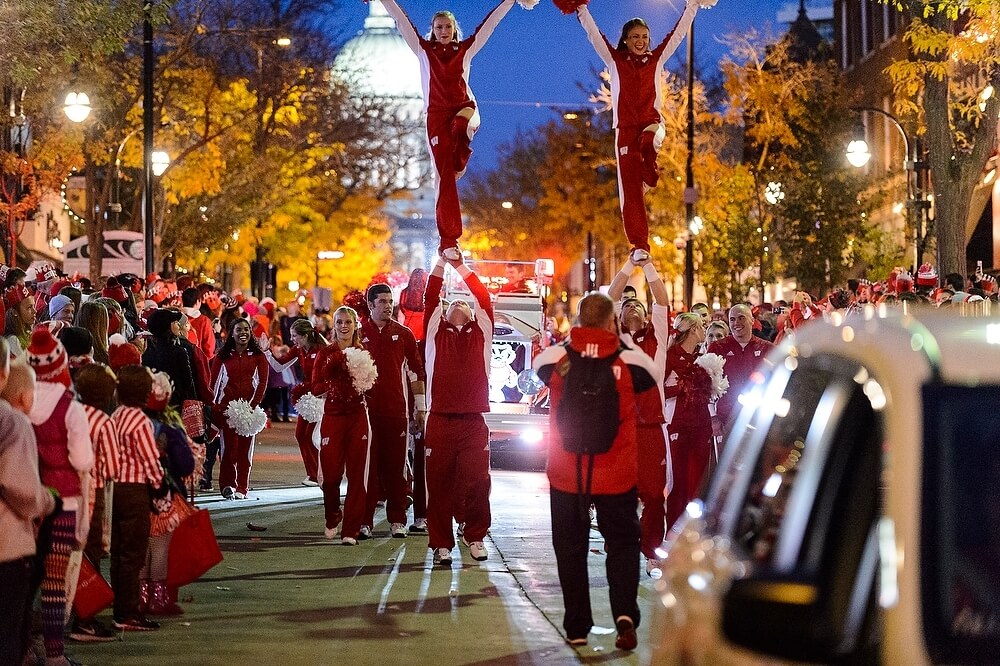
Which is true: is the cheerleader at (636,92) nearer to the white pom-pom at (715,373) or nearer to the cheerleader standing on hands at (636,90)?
the cheerleader standing on hands at (636,90)

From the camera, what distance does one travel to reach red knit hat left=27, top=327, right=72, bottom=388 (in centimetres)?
828

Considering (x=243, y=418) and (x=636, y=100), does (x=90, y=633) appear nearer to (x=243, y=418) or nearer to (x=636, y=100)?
(x=636, y=100)

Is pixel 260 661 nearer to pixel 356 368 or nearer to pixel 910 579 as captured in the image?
pixel 356 368

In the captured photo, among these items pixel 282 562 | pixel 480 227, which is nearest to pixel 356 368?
pixel 282 562

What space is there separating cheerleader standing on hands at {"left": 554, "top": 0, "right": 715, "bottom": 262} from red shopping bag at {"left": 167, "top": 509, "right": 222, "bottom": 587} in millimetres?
4578

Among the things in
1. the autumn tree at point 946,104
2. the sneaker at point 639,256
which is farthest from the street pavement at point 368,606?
the autumn tree at point 946,104

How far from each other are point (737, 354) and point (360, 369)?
292 centimetres

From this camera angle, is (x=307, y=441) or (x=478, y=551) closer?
(x=478, y=551)

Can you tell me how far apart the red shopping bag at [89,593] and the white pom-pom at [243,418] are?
711cm

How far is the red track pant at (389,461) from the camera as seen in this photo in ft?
43.2

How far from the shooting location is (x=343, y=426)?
12.9 m

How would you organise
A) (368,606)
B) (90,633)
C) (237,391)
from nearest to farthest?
(90,633) < (368,606) < (237,391)

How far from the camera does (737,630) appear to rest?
3.39m

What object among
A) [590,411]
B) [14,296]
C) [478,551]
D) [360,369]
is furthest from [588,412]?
[14,296]
